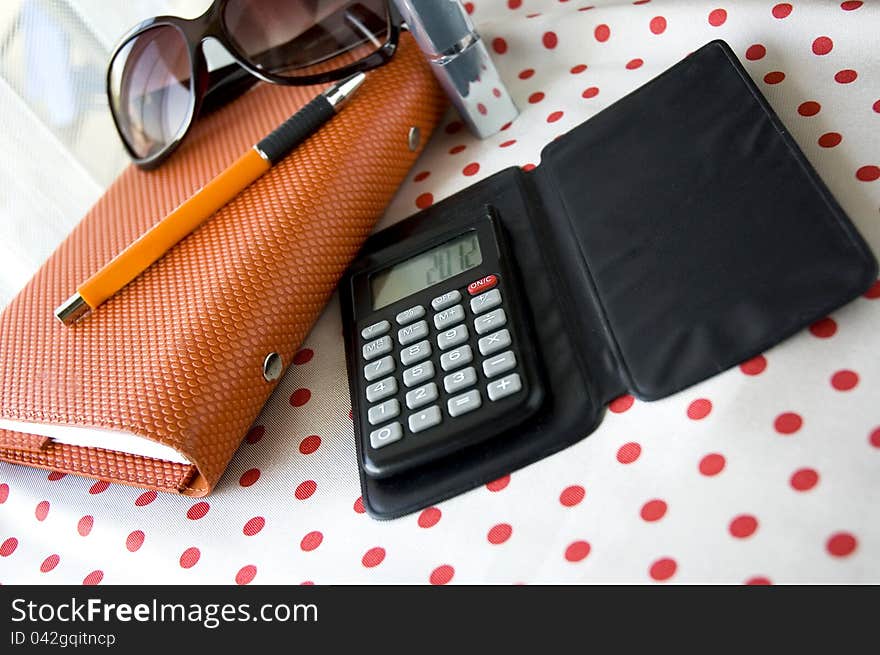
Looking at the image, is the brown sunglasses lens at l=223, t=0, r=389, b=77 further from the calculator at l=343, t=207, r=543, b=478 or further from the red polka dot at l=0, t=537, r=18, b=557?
the red polka dot at l=0, t=537, r=18, b=557

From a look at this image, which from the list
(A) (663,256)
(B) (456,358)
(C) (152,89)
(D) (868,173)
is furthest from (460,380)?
(C) (152,89)

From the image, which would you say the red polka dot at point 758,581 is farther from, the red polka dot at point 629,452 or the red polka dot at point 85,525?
the red polka dot at point 85,525

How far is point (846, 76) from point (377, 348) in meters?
0.29

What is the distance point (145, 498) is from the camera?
493mm

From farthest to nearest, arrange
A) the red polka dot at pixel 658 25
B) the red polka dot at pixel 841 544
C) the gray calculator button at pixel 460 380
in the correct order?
the red polka dot at pixel 658 25
the gray calculator button at pixel 460 380
the red polka dot at pixel 841 544

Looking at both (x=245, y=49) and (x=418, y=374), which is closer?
(x=418, y=374)

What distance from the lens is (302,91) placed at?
23.5 inches

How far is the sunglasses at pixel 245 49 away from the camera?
1.87 feet

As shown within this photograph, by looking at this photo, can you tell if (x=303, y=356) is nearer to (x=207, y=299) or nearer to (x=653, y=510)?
(x=207, y=299)

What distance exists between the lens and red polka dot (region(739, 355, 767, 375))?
384 millimetres

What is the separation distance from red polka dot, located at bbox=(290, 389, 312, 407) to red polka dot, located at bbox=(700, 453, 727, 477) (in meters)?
Answer: 0.22

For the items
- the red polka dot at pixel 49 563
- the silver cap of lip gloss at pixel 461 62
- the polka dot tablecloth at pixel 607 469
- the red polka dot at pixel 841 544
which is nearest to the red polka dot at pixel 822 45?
the polka dot tablecloth at pixel 607 469
